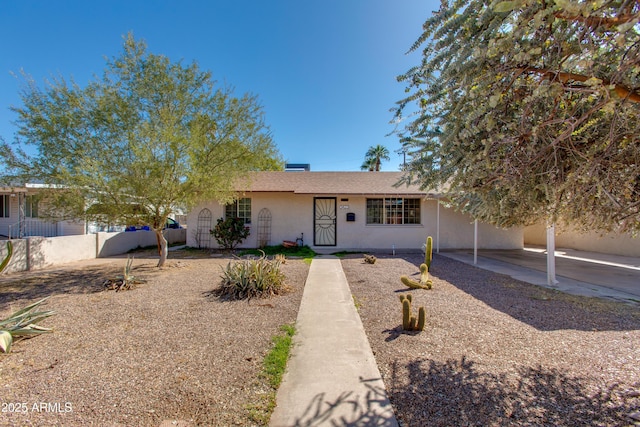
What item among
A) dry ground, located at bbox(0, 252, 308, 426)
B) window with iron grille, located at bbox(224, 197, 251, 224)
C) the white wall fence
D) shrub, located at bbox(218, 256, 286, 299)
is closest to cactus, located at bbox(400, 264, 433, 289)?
dry ground, located at bbox(0, 252, 308, 426)

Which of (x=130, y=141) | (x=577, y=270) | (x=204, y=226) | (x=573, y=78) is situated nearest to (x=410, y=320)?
(x=573, y=78)

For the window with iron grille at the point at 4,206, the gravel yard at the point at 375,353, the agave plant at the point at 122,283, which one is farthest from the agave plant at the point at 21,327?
the window with iron grille at the point at 4,206

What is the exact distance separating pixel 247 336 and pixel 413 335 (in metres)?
2.53

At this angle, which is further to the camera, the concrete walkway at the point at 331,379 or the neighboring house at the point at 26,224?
the neighboring house at the point at 26,224

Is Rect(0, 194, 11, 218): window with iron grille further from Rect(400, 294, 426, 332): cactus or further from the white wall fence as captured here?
Rect(400, 294, 426, 332): cactus

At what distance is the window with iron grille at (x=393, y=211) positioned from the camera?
1453cm

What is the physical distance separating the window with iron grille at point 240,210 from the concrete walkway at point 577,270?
385 inches

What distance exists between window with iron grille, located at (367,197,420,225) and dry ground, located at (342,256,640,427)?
799cm

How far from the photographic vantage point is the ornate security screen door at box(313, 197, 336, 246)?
47.5 feet

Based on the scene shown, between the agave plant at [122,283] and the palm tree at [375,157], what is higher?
the palm tree at [375,157]

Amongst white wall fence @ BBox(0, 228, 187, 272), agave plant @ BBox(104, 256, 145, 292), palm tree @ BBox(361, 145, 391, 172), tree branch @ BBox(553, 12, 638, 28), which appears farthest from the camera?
palm tree @ BBox(361, 145, 391, 172)

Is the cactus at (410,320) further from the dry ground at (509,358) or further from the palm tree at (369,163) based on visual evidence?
the palm tree at (369,163)

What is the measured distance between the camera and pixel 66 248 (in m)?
10.5

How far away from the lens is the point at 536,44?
2.49m
